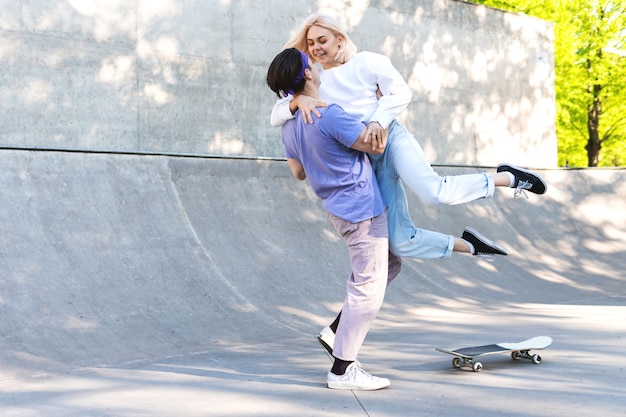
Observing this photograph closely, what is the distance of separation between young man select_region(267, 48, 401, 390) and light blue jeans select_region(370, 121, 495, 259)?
0.14 m

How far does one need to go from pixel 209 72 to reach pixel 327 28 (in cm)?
496

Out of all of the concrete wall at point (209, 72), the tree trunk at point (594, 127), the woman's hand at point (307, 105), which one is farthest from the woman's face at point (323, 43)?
the tree trunk at point (594, 127)

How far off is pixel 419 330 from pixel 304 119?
8.73 feet

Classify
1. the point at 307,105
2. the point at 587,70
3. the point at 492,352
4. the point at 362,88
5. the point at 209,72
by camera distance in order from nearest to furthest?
the point at 307,105 → the point at 362,88 → the point at 492,352 → the point at 209,72 → the point at 587,70

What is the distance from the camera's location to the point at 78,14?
8.18 meters

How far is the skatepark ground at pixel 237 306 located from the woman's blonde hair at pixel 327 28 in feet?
6.20

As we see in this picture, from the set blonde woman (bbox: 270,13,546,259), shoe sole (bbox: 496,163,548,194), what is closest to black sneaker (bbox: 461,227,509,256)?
blonde woman (bbox: 270,13,546,259)

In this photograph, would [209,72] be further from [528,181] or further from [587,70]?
[587,70]

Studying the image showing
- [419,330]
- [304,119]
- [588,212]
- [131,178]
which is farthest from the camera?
[588,212]

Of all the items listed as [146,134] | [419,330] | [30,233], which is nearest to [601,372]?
[419,330]

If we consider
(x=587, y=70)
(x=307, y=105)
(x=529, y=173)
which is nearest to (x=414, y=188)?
(x=529, y=173)

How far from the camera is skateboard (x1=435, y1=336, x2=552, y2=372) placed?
457 centimetres

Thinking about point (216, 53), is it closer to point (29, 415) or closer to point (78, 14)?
point (78, 14)

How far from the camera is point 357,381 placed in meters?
4.15
